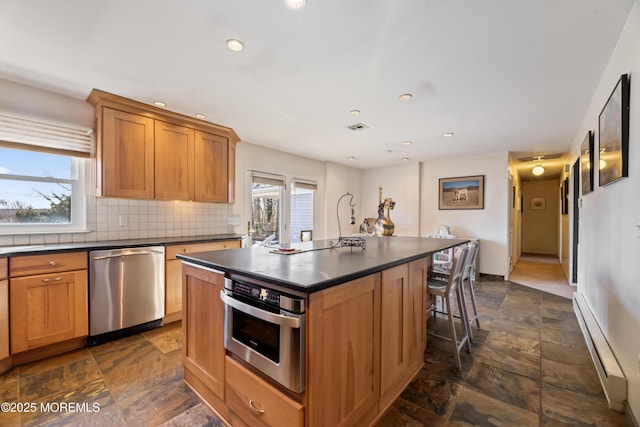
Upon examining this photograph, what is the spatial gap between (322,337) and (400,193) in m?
5.36

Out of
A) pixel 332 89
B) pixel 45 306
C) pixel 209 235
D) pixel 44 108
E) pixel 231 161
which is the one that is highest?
pixel 332 89

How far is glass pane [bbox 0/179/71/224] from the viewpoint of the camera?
2.50 meters

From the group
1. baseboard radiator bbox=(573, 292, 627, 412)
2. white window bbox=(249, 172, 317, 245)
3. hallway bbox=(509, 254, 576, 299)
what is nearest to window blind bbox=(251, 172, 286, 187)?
white window bbox=(249, 172, 317, 245)

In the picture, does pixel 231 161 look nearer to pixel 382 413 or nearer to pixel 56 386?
pixel 56 386

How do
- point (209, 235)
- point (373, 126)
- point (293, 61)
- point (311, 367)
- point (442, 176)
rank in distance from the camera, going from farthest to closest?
point (442, 176), point (209, 235), point (373, 126), point (293, 61), point (311, 367)

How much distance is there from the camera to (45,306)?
2.25 metres

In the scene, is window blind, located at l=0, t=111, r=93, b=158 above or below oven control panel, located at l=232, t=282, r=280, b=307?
above

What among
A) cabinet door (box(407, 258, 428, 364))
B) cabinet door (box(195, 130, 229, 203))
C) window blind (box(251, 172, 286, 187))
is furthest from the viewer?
window blind (box(251, 172, 286, 187))

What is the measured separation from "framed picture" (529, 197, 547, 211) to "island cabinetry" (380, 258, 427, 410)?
28.3 ft

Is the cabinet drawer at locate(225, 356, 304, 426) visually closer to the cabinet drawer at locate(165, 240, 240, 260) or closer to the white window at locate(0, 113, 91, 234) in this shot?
the cabinet drawer at locate(165, 240, 240, 260)

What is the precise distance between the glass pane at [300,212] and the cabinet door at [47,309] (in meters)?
3.26

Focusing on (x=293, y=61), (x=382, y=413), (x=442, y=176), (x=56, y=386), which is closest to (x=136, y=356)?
(x=56, y=386)

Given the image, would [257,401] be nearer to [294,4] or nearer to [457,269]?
[457,269]

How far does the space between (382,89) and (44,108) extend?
3.16 meters
